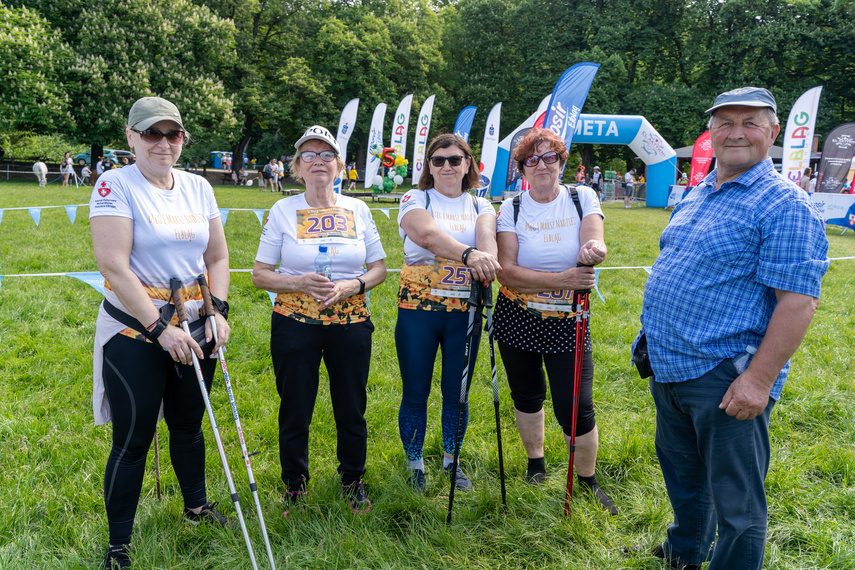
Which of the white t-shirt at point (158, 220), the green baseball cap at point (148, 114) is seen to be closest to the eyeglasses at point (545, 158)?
the white t-shirt at point (158, 220)

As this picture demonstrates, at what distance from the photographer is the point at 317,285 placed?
273cm

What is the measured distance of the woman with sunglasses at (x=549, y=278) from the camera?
2924 mm

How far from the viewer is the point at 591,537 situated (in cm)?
268

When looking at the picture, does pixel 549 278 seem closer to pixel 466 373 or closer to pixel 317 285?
pixel 466 373

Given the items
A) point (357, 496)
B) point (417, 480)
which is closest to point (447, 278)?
point (417, 480)

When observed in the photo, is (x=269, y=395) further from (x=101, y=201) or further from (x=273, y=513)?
(x=101, y=201)

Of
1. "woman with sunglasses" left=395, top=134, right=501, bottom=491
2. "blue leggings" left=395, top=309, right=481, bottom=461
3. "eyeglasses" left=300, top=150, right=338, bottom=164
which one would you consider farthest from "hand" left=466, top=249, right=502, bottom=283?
"eyeglasses" left=300, top=150, right=338, bottom=164

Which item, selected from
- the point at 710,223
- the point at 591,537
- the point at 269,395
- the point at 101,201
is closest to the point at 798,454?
the point at 591,537

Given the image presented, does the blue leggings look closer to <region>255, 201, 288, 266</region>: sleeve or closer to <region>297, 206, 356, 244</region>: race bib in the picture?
<region>297, 206, 356, 244</region>: race bib

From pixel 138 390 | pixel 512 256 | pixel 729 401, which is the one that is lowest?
pixel 138 390

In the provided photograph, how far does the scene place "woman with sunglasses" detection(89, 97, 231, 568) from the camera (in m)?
2.29

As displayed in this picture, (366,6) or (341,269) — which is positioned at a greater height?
(366,6)

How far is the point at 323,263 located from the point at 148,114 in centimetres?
105

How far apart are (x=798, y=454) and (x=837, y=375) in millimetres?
1818
